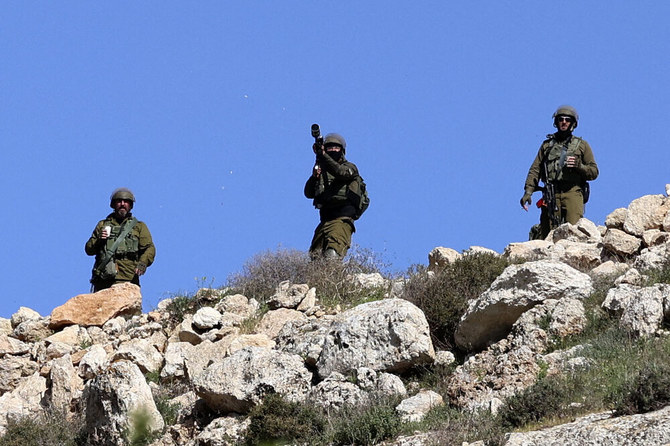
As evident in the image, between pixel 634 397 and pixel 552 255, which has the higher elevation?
pixel 552 255

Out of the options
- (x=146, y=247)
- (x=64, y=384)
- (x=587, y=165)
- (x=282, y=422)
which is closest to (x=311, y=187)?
(x=146, y=247)

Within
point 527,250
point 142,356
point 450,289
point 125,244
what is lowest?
point 142,356

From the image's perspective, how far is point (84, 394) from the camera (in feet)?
38.7

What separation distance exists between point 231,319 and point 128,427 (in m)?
2.63

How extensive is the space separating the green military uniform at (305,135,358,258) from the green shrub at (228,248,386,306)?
0.26 meters

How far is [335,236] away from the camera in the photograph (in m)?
15.7

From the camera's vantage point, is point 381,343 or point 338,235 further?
point 338,235

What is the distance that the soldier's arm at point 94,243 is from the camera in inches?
642

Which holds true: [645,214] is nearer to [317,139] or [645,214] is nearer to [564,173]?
[564,173]

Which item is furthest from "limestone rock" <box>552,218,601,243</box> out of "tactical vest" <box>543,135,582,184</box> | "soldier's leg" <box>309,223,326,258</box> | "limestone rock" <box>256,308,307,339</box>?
"limestone rock" <box>256,308,307,339</box>

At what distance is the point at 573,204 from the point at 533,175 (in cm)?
63

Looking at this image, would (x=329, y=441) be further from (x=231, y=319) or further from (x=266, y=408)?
(x=231, y=319)

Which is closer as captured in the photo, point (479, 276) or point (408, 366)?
point (408, 366)

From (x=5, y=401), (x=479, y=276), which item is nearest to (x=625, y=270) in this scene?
(x=479, y=276)
